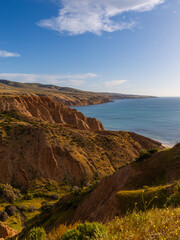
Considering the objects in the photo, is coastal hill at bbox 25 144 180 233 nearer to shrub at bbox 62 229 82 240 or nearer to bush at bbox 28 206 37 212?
Result: shrub at bbox 62 229 82 240

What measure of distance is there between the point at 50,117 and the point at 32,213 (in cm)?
5159

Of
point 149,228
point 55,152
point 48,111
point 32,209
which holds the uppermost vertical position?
point 48,111

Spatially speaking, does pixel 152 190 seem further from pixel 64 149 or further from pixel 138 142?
pixel 138 142

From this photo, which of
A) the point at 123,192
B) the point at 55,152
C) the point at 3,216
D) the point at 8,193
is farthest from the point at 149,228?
the point at 55,152

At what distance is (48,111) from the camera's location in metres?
76.8

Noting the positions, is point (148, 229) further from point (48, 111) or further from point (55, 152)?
point (48, 111)

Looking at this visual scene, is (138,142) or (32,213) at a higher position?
(138,142)

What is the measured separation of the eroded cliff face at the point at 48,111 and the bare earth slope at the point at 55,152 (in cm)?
1161

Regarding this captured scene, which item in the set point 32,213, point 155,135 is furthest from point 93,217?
point 155,135

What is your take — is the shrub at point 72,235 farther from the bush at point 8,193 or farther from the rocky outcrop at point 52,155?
the rocky outcrop at point 52,155

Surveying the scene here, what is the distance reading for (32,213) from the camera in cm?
2834

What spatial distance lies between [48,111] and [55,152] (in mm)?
38999

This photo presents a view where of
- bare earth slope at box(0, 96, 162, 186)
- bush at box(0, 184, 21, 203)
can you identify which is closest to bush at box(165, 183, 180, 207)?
bush at box(0, 184, 21, 203)

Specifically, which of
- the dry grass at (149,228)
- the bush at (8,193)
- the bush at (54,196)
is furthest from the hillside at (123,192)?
the bush at (8,193)
